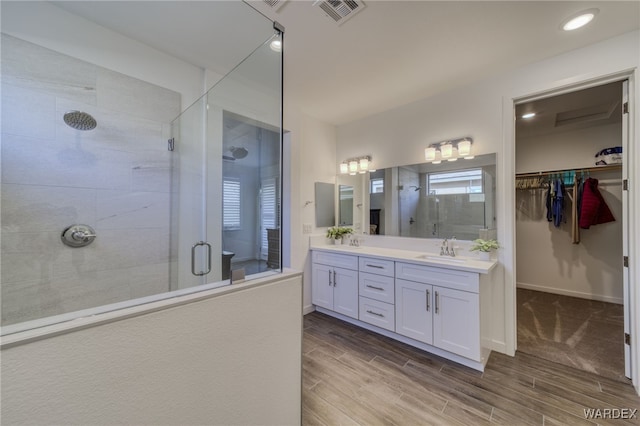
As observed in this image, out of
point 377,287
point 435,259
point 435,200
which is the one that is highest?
point 435,200

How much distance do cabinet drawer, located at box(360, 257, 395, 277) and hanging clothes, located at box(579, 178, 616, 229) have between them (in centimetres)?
308

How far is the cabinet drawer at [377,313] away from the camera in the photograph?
2494mm

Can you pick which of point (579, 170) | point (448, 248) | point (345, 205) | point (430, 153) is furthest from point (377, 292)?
point (579, 170)

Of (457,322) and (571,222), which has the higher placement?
(571,222)

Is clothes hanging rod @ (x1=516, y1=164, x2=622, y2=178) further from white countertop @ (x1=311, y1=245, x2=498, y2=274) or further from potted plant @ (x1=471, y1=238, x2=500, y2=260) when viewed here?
white countertop @ (x1=311, y1=245, x2=498, y2=274)

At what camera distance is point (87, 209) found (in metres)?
1.68

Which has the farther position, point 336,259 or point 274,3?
point 336,259

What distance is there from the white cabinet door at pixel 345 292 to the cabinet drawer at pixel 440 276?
1.92ft

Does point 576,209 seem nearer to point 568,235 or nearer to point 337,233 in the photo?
point 568,235

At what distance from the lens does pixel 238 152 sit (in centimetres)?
235

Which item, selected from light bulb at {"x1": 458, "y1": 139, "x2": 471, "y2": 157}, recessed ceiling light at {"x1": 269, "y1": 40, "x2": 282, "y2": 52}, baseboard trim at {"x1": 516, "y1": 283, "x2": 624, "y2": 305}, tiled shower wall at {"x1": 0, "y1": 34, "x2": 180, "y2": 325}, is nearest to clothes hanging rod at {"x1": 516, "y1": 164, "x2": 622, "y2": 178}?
baseboard trim at {"x1": 516, "y1": 283, "x2": 624, "y2": 305}

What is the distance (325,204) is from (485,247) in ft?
6.58

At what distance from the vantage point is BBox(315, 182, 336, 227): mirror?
345 cm

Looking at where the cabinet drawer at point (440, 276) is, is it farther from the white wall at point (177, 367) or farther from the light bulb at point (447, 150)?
the white wall at point (177, 367)
